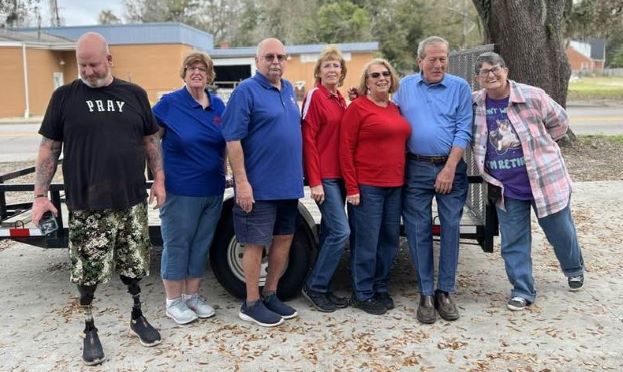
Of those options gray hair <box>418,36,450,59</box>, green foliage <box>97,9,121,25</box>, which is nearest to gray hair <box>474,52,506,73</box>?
gray hair <box>418,36,450,59</box>

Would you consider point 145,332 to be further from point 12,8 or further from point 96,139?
point 12,8

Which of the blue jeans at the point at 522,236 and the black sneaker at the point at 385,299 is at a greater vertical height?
the blue jeans at the point at 522,236

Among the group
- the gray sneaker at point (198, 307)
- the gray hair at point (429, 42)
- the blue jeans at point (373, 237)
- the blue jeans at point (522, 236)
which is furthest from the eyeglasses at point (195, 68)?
the blue jeans at point (522, 236)

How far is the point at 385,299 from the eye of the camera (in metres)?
4.57

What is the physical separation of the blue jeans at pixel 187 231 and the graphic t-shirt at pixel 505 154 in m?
2.06

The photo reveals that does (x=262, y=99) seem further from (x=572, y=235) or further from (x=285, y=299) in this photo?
(x=572, y=235)

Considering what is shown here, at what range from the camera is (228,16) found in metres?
64.9

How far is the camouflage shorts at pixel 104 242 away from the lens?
3.66 m

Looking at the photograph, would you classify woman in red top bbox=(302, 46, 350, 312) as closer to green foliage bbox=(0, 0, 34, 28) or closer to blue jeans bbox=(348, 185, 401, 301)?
blue jeans bbox=(348, 185, 401, 301)

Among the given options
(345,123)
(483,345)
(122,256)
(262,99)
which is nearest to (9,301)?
(122,256)

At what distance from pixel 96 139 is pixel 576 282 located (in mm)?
3790

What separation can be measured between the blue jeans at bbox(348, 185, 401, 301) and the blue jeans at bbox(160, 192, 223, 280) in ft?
3.37

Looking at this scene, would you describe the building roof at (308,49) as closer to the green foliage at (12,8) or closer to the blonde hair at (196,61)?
the green foliage at (12,8)

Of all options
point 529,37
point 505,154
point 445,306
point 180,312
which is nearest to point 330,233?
point 445,306
